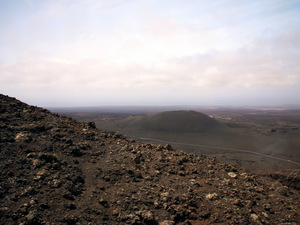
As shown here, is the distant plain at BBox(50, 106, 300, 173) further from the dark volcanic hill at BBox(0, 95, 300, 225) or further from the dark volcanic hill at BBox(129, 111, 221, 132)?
the dark volcanic hill at BBox(0, 95, 300, 225)

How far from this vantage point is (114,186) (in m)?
5.83

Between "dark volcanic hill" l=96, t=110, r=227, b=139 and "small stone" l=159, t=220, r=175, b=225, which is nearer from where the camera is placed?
"small stone" l=159, t=220, r=175, b=225

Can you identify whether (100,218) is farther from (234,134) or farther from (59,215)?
(234,134)

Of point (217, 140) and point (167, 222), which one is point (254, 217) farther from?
point (217, 140)

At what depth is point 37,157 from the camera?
6.29m

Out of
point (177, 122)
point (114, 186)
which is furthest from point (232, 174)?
point (177, 122)

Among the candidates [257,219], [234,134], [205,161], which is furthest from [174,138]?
[257,219]

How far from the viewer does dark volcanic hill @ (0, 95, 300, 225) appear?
460 cm

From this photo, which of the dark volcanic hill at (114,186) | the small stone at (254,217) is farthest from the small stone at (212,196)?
the small stone at (254,217)

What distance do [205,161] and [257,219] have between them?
3741 mm

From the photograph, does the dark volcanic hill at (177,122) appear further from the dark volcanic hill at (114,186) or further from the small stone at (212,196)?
the small stone at (212,196)

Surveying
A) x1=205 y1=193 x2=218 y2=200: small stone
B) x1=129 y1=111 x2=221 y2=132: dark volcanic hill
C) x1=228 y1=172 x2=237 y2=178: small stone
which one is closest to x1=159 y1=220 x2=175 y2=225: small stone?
x1=205 y1=193 x2=218 y2=200: small stone

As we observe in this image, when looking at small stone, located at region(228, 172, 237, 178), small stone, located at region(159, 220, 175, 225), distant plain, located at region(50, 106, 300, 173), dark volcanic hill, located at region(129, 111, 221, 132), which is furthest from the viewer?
dark volcanic hill, located at region(129, 111, 221, 132)

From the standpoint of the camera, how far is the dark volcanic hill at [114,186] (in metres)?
4.60
